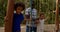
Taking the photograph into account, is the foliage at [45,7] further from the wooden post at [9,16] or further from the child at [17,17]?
the wooden post at [9,16]

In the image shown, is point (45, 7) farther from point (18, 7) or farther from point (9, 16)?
point (9, 16)

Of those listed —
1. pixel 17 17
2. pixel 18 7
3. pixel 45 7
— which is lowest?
pixel 45 7

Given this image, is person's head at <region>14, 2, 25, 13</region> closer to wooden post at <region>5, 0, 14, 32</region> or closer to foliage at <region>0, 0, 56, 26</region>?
wooden post at <region>5, 0, 14, 32</region>

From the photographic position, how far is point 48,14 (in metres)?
7.96

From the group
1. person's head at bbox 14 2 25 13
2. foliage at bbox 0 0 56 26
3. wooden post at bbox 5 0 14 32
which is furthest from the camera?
foliage at bbox 0 0 56 26

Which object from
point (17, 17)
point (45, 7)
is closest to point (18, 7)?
point (17, 17)

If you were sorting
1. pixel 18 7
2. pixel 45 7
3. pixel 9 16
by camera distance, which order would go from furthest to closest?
pixel 45 7 < pixel 18 7 < pixel 9 16

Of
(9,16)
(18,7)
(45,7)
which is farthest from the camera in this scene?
(45,7)

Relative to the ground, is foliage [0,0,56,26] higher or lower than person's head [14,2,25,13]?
lower

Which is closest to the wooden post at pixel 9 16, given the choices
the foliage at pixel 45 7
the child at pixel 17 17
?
the child at pixel 17 17

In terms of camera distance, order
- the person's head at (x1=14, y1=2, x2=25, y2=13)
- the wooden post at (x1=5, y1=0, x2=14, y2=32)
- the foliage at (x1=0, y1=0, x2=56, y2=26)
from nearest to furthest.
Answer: the wooden post at (x1=5, y1=0, x2=14, y2=32)
the person's head at (x1=14, y1=2, x2=25, y2=13)
the foliage at (x1=0, y1=0, x2=56, y2=26)

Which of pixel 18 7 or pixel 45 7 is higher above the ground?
pixel 18 7

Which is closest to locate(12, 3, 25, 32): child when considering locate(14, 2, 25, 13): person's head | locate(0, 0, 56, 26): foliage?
locate(14, 2, 25, 13): person's head

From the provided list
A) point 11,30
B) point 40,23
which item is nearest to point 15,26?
point 11,30
